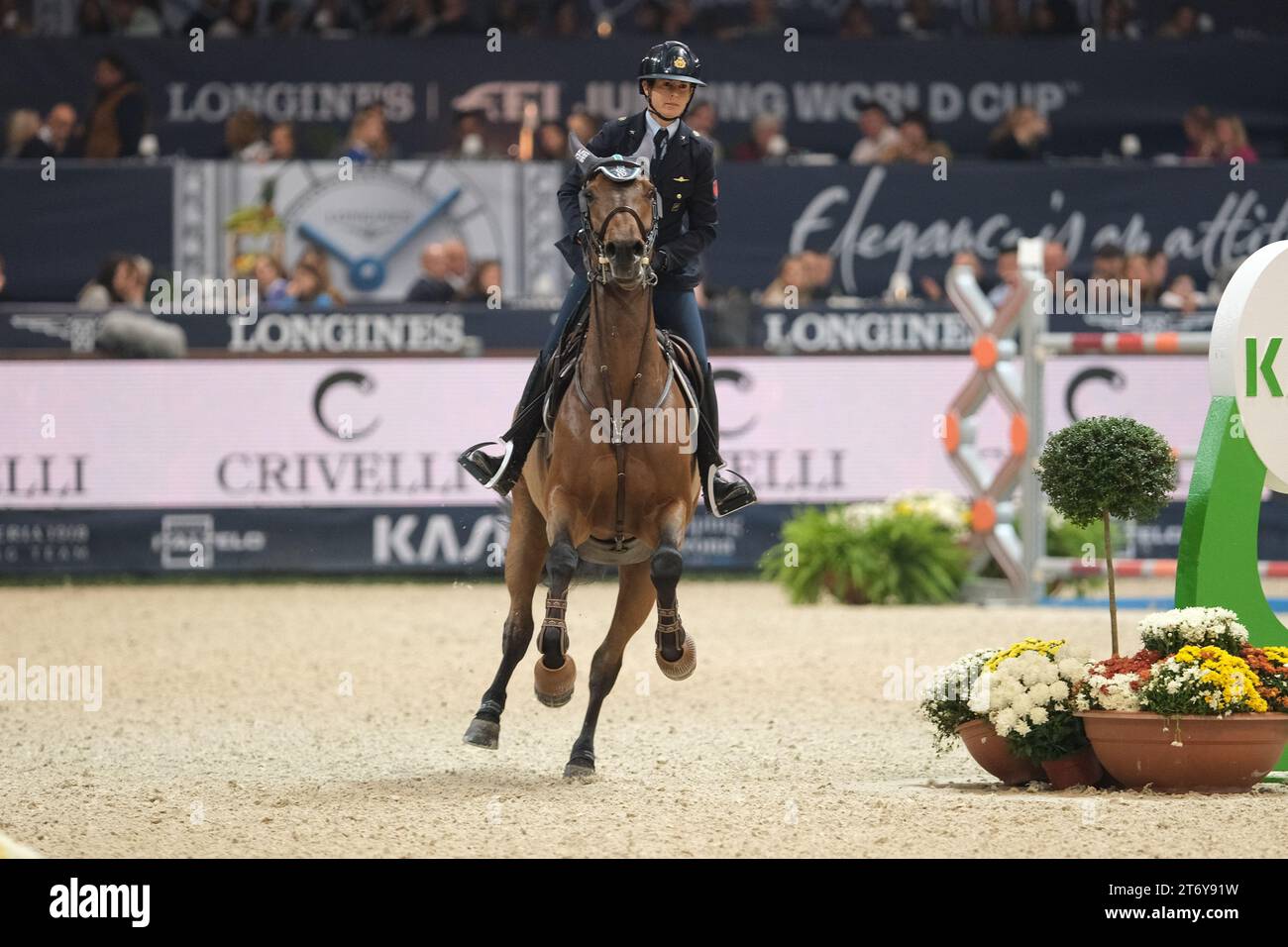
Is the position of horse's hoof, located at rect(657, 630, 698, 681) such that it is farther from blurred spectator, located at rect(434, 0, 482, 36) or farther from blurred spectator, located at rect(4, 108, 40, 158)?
blurred spectator, located at rect(434, 0, 482, 36)

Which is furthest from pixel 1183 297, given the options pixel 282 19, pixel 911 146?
pixel 282 19

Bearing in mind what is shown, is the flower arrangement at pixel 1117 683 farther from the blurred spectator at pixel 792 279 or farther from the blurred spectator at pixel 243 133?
the blurred spectator at pixel 243 133

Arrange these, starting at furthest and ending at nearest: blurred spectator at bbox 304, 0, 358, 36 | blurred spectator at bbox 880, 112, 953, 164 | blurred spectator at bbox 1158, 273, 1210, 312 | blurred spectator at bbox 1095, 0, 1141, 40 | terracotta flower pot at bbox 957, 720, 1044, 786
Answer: blurred spectator at bbox 1095, 0, 1141, 40 → blurred spectator at bbox 304, 0, 358, 36 → blurred spectator at bbox 880, 112, 953, 164 → blurred spectator at bbox 1158, 273, 1210, 312 → terracotta flower pot at bbox 957, 720, 1044, 786

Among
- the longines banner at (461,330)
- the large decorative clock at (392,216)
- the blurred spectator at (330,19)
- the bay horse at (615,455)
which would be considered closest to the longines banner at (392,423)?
the longines banner at (461,330)

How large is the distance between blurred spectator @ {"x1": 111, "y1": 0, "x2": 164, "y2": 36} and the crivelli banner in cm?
43

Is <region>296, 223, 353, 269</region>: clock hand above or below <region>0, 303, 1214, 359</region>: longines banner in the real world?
above

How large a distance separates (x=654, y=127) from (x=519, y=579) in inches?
78.2

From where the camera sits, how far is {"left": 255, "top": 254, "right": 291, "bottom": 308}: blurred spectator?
16094 mm

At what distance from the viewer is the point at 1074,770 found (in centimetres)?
698

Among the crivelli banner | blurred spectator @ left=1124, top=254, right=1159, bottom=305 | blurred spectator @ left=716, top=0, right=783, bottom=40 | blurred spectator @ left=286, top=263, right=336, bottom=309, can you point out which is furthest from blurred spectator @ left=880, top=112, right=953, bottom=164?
blurred spectator @ left=286, top=263, right=336, bottom=309

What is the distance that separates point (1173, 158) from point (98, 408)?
1017 centimetres

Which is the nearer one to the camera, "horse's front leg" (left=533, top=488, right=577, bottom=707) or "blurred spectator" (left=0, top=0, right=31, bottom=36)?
"horse's front leg" (left=533, top=488, right=577, bottom=707)

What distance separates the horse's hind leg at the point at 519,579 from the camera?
7.95 meters
